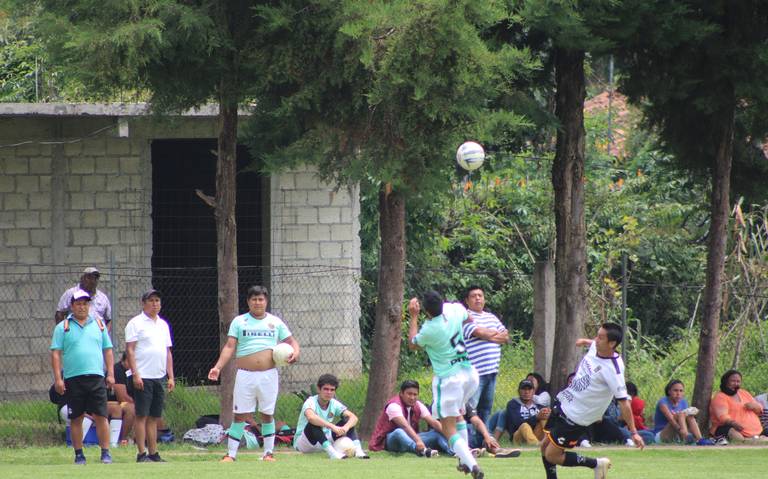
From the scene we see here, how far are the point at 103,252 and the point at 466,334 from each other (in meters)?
8.43

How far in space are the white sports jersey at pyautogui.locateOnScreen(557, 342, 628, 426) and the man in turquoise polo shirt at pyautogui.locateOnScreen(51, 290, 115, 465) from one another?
512cm

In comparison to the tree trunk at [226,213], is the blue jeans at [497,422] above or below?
below

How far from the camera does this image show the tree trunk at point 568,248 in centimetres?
1670

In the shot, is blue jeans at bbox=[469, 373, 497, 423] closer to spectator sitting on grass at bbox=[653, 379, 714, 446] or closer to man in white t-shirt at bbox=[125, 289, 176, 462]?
spectator sitting on grass at bbox=[653, 379, 714, 446]

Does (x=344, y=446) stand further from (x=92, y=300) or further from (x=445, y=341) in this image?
(x=92, y=300)

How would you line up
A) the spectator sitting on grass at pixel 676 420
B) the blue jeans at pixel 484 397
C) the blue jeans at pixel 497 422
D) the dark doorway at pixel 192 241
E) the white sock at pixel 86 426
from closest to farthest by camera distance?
the blue jeans at pixel 484 397 < the white sock at pixel 86 426 < the blue jeans at pixel 497 422 < the spectator sitting on grass at pixel 676 420 < the dark doorway at pixel 192 241

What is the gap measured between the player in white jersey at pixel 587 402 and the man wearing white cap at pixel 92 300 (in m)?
6.21

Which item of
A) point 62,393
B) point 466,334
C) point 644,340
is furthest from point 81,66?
point 644,340

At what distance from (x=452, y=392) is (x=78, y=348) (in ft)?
13.6

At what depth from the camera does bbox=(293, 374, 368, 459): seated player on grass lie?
558 inches

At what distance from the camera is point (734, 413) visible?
54.8ft

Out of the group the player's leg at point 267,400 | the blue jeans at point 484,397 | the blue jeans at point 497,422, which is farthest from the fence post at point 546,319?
the player's leg at point 267,400

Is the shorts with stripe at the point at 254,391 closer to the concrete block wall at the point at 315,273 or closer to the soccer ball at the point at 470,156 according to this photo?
the soccer ball at the point at 470,156

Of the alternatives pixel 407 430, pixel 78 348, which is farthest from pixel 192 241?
pixel 78 348
